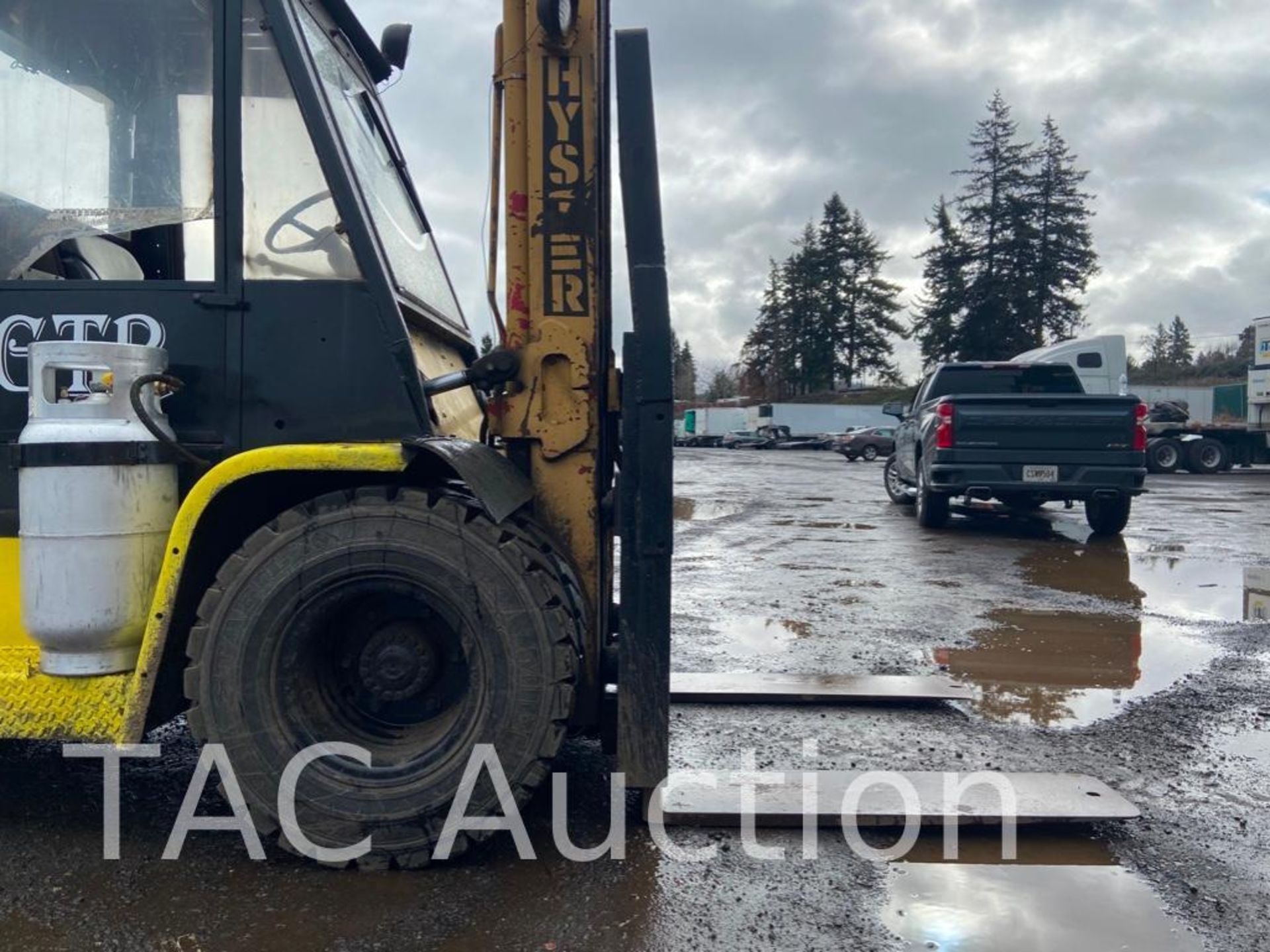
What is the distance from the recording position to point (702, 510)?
55.3 feet

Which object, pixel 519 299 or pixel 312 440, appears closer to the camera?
pixel 312 440

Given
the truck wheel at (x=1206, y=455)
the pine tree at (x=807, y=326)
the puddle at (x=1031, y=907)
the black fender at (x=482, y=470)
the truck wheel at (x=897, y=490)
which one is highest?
the pine tree at (x=807, y=326)

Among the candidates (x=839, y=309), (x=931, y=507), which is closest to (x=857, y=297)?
(x=839, y=309)

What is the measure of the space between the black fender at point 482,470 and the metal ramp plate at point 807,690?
2148 millimetres

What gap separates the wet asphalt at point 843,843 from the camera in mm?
2723

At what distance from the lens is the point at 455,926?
107 inches

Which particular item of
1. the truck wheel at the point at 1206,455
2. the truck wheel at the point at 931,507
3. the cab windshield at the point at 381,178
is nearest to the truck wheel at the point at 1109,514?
the truck wheel at the point at 931,507

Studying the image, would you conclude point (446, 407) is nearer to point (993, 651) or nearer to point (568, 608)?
point (568, 608)

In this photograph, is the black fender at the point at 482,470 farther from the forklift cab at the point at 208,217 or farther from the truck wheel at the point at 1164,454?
the truck wheel at the point at 1164,454

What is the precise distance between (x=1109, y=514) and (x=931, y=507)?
221 cm

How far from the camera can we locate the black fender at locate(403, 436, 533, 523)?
2.89 m

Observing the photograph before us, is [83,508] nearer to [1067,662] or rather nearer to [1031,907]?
[1031,907]

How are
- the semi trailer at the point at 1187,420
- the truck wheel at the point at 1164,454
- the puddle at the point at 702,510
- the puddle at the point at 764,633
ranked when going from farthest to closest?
the truck wheel at the point at 1164,454 < the semi trailer at the point at 1187,420 < the puddle at the point at 702,510 < the puddle at the point at 764,633

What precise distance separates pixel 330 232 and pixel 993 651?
4.94 m
